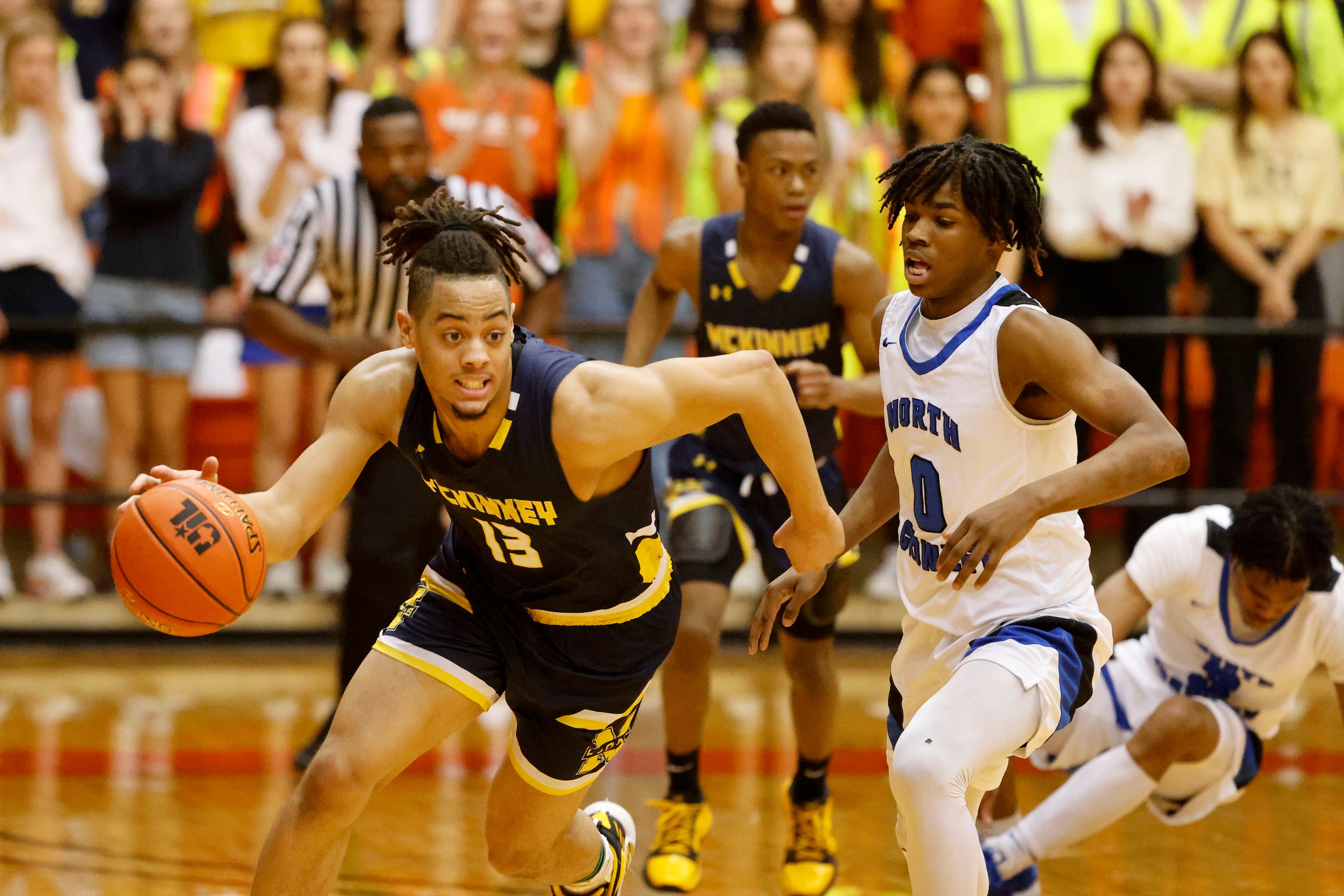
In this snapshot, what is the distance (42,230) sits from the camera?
7328 mm

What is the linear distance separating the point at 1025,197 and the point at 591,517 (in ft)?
4.00

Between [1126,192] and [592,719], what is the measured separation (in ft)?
14.4

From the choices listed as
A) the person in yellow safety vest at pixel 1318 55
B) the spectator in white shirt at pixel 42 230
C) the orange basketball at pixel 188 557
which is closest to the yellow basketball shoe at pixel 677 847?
the orange basketball at pixel 188 557

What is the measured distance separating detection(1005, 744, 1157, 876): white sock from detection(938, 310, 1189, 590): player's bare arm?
136 cm

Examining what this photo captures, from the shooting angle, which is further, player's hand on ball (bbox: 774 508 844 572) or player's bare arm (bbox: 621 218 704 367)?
player's bare arm (bbox: 621 218 704 367)

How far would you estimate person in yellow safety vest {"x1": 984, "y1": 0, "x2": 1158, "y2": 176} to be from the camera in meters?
7.35

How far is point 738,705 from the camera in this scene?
6.69 metres

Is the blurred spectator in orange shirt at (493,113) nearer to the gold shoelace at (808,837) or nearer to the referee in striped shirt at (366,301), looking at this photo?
the referee in striped shirt at (366,301)

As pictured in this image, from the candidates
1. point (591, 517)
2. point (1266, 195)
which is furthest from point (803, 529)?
point (1266, 195)

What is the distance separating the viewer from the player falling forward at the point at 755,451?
4727 mm

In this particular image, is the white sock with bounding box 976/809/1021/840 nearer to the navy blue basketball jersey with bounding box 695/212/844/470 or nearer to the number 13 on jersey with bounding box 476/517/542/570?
the navy blue basketball jersey with bounding box 695/212/844/470

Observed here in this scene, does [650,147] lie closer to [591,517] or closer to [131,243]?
[131,243]

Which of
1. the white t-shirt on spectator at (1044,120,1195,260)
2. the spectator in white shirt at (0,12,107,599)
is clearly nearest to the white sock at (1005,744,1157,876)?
the white t-shirt on spectator at (1044,120,1195,260)

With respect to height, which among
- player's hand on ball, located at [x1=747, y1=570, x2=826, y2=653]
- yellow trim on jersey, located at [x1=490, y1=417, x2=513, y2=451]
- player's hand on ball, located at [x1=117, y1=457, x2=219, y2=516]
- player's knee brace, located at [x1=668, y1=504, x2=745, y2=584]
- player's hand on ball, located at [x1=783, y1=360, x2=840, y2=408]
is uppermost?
yellow trim on jersey, located at [x1=490, y1=417, x2=513, y2=451]
